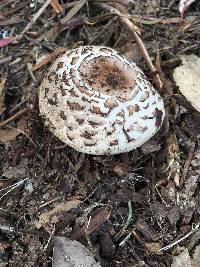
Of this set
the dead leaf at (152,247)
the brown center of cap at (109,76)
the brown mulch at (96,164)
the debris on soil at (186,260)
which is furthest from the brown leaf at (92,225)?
the brown center of cap at (109,76)

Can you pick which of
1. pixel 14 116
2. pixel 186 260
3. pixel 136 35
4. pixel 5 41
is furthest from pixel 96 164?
pixel 5 41

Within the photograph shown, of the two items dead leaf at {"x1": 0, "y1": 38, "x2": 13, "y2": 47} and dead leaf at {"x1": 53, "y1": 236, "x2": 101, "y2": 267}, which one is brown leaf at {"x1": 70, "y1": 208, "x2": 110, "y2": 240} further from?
dead leaf at {"x1": 0, "y1": 38, "x2": 13, "y2": 47}

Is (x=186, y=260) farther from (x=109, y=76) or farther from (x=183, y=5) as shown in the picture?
(x=183, y=5)

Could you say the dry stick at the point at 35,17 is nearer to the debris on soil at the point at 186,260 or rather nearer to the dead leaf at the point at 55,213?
the dead leaf at the point at 55,213

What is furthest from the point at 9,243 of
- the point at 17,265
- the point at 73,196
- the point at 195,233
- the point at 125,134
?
the point at 195,233

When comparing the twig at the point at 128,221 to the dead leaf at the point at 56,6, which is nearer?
the twig at the point at 128,221

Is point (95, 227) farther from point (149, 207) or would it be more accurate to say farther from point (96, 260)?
point (149, 207)
